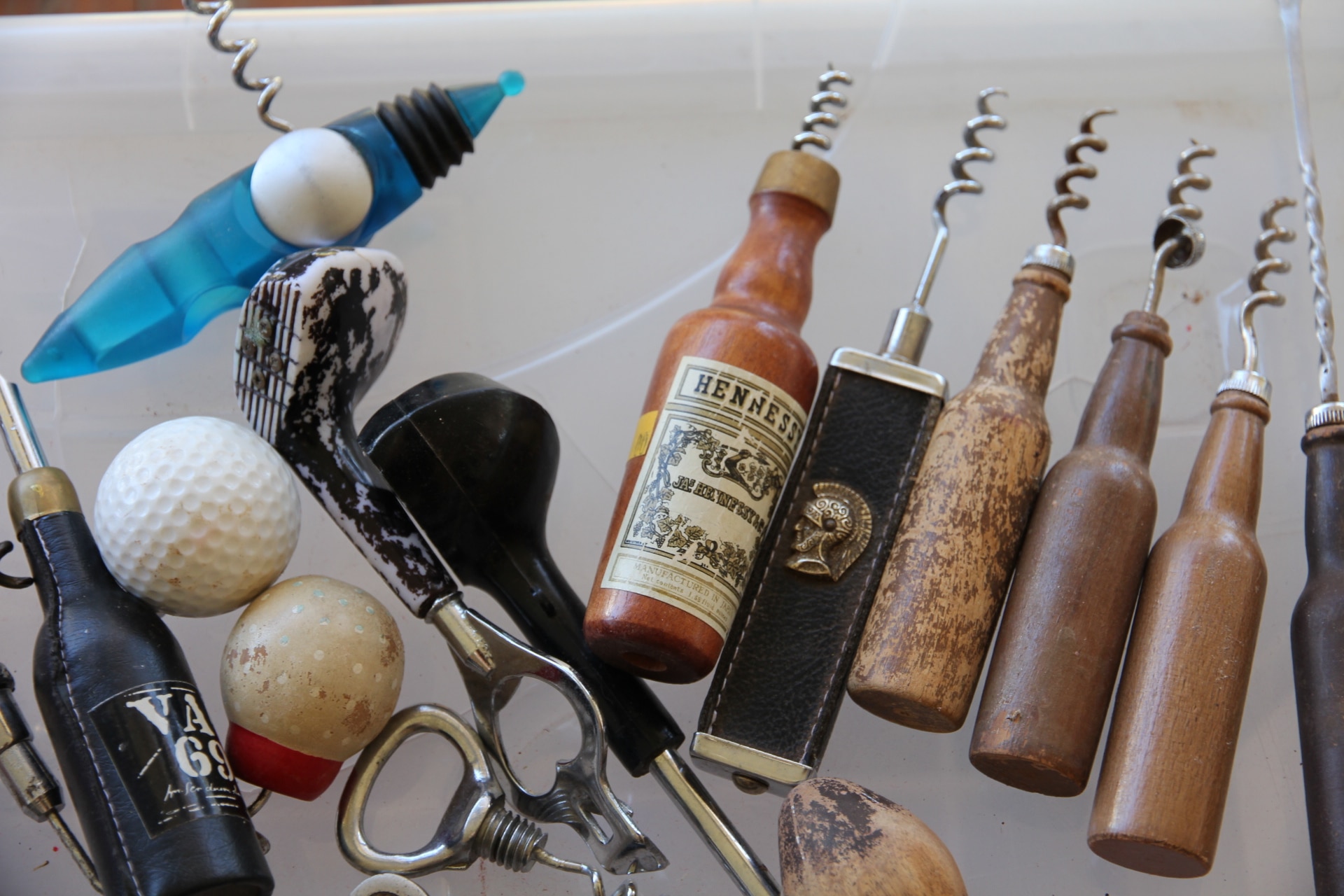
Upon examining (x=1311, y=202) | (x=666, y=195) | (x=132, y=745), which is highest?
(x=1311, y=202)

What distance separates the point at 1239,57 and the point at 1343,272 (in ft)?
0.60

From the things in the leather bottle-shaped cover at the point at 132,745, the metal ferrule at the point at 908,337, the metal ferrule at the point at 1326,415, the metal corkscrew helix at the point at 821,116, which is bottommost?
the leather bottle-shaped cover at the point at 132,745

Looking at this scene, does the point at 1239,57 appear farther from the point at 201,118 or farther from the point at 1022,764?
the point at 201,118

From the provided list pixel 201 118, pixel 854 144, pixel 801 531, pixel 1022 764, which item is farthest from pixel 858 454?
pixel 201 118

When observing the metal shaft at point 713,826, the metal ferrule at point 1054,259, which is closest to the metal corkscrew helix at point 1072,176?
the metal ferrule at point 1054,259

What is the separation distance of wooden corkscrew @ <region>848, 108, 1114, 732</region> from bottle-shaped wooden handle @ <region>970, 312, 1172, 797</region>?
0.01 meters

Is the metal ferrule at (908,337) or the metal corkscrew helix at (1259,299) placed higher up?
the metal corkscrew helix at (1259,299)

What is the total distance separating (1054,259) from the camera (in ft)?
2.07

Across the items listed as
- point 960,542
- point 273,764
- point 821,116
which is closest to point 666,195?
point 821,116

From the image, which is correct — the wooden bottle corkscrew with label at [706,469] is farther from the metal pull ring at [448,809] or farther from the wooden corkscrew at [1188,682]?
the wooden corkscrew at [1188,682]

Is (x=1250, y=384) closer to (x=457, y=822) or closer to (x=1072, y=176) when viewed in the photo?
(x=1072, y=176)

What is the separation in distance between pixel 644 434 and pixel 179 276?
0.31 metres

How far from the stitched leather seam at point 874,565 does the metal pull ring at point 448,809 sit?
0.17 m

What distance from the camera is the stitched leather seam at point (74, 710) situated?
48 cm
